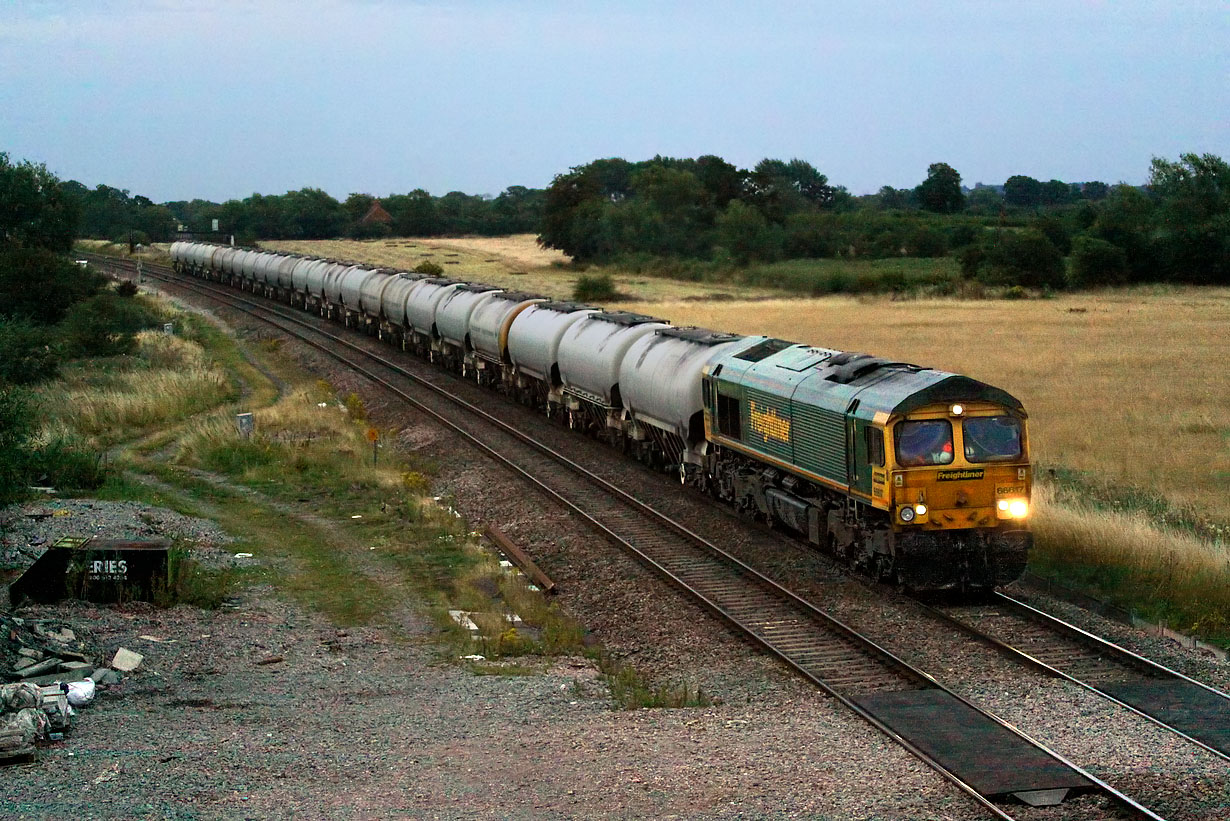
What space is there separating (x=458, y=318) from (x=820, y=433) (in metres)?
26.6

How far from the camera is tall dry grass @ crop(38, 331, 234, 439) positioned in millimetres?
36469

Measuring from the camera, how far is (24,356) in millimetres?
43031

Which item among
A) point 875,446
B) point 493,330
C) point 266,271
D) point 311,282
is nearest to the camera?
point 875,446

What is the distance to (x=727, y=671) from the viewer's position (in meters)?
15.4

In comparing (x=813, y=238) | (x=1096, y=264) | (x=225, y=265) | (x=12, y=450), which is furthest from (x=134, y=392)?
(x=813, y=238)

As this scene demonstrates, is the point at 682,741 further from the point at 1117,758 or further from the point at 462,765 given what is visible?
the point at 1117,758

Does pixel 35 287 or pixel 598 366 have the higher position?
pixel 35 287

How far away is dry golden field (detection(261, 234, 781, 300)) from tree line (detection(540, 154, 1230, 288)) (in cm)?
470

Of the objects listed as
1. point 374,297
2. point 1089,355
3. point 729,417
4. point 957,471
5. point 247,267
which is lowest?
point 1089,355

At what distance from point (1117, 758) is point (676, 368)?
49.6 feet

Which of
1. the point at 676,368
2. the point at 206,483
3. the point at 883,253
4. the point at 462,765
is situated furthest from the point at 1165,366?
the point at 883,253

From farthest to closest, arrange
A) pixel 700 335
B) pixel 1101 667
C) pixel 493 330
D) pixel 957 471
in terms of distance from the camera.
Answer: pixel 493 330 → pixel 700 335 → pixel 957 471 → pixel 1101 667

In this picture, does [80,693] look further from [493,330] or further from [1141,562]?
[493,330]

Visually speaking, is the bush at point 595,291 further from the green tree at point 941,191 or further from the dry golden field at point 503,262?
the green tree at point 941,191
